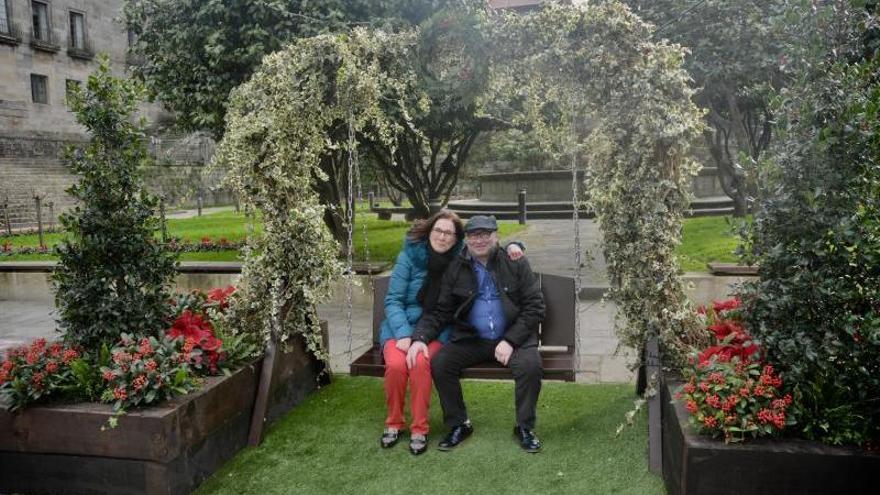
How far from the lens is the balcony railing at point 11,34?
3326cm

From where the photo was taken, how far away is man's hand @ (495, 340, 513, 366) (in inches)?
175

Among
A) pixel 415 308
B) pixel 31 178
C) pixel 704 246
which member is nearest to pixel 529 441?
pixel 415 308

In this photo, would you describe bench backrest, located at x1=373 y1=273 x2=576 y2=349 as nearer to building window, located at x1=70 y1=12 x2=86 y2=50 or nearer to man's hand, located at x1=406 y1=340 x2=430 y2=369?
man's hand, located at x1=406 y1=340 x2=430 y2=369

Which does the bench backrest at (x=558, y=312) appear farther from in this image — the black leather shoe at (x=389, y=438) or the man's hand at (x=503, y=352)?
the black leather shoe at (x=389, y=438)

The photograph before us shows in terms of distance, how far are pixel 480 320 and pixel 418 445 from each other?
92 cm

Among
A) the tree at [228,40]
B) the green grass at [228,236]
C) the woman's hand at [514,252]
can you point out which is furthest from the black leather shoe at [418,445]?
the tree at [228,40]

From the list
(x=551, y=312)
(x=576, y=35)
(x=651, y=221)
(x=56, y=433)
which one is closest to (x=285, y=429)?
(x=56, y=433)

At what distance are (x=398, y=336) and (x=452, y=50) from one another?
2.33m

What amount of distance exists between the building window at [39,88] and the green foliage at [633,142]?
124 feet

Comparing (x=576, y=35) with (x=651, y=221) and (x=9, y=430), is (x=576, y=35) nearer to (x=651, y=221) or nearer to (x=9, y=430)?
(x=651, y=221)

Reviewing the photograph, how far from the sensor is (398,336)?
15.3ft

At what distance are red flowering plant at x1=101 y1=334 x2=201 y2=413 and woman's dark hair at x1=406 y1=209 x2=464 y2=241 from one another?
5.40 ft

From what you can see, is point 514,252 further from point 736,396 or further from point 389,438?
point 736,396

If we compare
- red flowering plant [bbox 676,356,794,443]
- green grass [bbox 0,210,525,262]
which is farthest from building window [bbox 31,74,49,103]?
red flowering plant [bbox 676,356,794,443]
